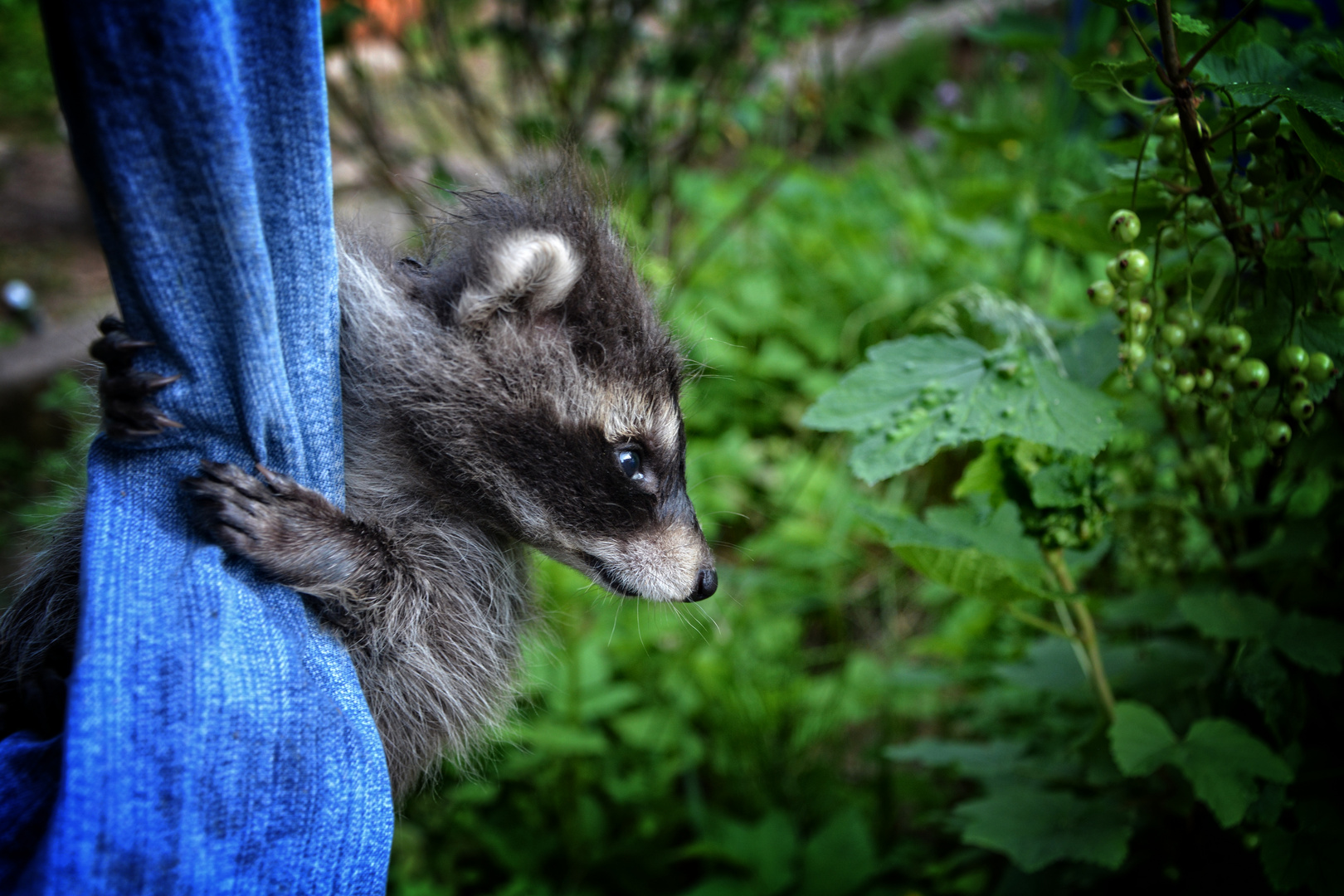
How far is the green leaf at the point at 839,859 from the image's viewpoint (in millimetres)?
2514

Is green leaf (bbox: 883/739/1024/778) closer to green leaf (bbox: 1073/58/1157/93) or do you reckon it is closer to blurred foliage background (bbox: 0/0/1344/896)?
blurred foliage background (bbox: 0/0/1344/896)

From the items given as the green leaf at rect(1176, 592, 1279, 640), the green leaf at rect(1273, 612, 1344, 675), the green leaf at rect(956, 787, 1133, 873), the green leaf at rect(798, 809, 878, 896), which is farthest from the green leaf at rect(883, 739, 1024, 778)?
the green leaf at rect(1273, 612, 1344, 675)

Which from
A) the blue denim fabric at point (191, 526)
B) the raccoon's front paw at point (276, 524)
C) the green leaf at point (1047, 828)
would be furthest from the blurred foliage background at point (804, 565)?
the blue denim fabric at point (191, 526)

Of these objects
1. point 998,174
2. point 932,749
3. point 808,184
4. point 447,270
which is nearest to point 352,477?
point 447,270

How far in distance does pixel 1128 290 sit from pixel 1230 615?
85 centimetres

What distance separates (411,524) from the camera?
1.72 meters

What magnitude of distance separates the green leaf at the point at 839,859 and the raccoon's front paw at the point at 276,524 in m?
1.69

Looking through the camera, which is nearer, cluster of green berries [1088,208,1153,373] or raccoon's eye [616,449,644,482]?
cluster of green berries [1088,208,1153,373]

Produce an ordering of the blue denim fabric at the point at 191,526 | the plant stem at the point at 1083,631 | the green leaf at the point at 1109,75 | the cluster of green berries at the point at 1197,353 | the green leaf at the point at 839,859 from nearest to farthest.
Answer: the blue denim fabric at the point at 191,526
the green leaf at the point at 1109,75
the cluster of green berries at the point at 1197,353
the plant stem at the point at 1083,631
the green leaf at the point at 839,859

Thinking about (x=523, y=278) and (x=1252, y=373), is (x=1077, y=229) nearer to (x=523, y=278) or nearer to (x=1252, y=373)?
(x=1252, y=373)

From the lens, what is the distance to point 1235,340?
4.81 ft

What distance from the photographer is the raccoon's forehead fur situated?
5.60ft

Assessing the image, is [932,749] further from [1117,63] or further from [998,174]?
[998,174]

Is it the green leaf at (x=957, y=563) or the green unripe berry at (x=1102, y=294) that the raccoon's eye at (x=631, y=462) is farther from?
the green unripe berry at (x=1102, y=294)
